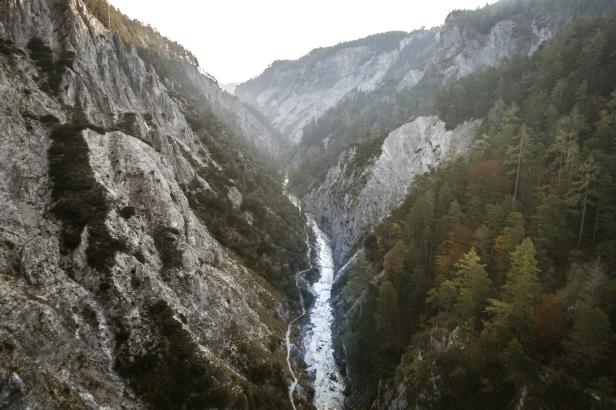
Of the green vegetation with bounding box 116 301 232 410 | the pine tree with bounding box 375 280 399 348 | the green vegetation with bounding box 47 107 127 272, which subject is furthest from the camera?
the pine tree with bounding box 375 280 399 348

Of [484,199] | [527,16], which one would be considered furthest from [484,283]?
[527,16]

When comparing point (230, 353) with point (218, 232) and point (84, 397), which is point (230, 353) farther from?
point (218, 232)

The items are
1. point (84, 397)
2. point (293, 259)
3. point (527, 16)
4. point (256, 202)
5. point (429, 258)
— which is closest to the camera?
point (84, 397)

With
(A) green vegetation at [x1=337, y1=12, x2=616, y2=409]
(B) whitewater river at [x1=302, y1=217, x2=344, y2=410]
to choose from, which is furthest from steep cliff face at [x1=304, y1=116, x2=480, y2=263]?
(A) green vegetation at [x1=337, y1=12, x2=616, y2=409]

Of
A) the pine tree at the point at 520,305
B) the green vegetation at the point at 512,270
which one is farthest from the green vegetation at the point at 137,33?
the pine tree at the point at 520,305

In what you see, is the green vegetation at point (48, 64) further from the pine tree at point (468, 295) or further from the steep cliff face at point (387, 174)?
the steep cliff face at point (387, 174)

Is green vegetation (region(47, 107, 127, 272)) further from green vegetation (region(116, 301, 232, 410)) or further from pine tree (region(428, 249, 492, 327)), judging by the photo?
pine tree (region(428, 249, 492, 327))
